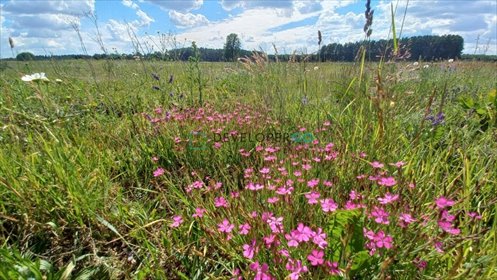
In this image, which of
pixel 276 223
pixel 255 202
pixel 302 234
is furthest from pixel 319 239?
pixel 255 202

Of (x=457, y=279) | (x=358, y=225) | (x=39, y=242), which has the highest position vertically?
(x=358, y=225)

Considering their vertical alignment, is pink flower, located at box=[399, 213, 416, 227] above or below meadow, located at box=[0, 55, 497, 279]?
above

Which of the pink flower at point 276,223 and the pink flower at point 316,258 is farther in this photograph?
the pink flower at point 276,223

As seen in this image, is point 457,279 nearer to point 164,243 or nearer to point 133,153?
point 164,243

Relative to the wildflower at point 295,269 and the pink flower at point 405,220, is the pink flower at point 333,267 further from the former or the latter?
the pink flower at point 405,220

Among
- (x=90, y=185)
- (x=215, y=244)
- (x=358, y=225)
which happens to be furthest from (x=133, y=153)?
(x=358, y=225)

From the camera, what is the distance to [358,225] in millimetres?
1117

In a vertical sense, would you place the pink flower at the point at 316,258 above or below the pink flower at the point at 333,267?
above

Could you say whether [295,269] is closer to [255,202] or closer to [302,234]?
[302,234]

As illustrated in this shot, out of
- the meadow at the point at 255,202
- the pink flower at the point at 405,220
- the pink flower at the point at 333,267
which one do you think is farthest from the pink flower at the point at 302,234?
the pink flower at the point at 405,220

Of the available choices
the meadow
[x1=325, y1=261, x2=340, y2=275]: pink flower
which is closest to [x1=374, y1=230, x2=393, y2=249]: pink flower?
the meadow

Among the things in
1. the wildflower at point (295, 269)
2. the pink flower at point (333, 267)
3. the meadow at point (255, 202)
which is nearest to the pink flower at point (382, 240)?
the meadow at point (255, 202)

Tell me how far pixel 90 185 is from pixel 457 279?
1.98 metres

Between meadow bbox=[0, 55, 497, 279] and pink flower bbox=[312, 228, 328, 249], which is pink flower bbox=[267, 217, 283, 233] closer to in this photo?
meadow bbox=[0, 55, 497, 279]
